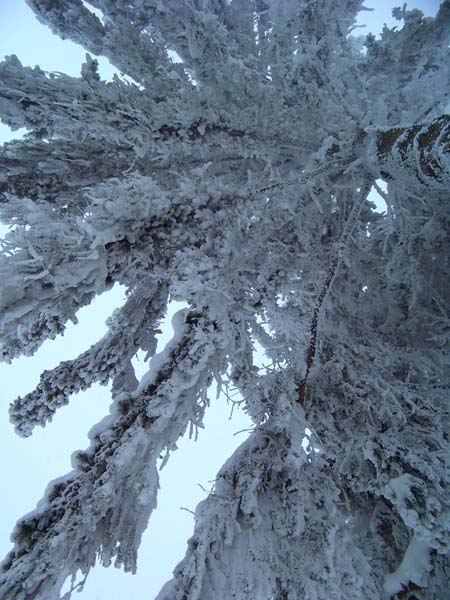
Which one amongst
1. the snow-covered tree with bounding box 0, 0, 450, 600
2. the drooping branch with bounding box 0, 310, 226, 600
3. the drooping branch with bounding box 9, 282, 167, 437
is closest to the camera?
the drooping branch with bounding box 0, 310, 226, 600

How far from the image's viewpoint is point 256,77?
4.91m

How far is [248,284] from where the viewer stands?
4094mm

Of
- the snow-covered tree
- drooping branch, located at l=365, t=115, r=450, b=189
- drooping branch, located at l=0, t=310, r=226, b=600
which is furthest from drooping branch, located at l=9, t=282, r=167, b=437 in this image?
drooping branch, located at l=365, t=115, r=450, b=189

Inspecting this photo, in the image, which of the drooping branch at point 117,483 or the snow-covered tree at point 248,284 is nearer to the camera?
the drooping branch at point 117,483

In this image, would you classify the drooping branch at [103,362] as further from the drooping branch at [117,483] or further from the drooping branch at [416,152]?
the drooping branch at [416,152]

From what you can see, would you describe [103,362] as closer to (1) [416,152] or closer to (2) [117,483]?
(2) [117,483]

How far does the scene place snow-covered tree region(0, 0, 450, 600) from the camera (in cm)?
301

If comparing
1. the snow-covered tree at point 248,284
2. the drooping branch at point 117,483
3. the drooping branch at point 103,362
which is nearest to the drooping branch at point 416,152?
the snow-covered tree at point 248,284

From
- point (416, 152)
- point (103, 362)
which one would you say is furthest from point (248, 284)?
point (416, 152)

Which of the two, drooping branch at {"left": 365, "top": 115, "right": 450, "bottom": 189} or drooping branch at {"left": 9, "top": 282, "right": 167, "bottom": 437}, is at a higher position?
drooping branch at {"left": 365, "top": 115, "right": 450, "bottom": 189}

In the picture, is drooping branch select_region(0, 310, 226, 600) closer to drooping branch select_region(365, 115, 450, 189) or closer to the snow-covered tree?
the snow-covered tree

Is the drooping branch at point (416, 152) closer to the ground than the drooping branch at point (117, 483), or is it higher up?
higher up

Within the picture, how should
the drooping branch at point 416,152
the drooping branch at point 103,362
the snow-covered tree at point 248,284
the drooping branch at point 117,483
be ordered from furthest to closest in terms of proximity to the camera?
the drooping branch at point 103,362
the drooping branch at point 416,152
the snow-covered tree at point 248,284
the drooping branch at point 117,483

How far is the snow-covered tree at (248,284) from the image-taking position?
3.01m
